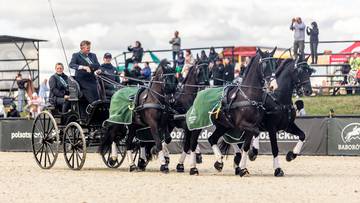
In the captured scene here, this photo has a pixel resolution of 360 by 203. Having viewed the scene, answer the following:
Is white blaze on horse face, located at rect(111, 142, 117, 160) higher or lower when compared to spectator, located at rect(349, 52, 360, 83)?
lower

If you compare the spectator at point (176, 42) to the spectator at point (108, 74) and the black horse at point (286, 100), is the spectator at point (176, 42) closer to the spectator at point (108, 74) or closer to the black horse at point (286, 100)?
the spectator at point (108, 74)

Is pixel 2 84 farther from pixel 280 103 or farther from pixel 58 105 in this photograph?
pixel 280 103

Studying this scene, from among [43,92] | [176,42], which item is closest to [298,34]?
[176,42]

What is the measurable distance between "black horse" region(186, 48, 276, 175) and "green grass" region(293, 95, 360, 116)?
12.3 m

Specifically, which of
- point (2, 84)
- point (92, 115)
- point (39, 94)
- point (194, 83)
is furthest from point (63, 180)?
point (2, 84)

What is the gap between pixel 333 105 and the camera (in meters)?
28.8

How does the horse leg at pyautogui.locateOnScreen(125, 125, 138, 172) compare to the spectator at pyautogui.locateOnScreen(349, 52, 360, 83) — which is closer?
the horse leg at pyautogui.locateOnScreen(125, 125, 138, 172)

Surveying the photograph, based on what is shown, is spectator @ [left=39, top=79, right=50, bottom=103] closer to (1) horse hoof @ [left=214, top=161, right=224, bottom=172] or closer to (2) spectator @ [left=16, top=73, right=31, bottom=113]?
(2) spectator @ [left=16, top=73, right=31, bottom=113]

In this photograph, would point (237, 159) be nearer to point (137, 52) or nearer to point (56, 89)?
point (56, 89)

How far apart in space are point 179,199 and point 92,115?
650cm

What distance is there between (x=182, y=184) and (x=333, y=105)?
15695 mm

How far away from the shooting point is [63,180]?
49.5ft

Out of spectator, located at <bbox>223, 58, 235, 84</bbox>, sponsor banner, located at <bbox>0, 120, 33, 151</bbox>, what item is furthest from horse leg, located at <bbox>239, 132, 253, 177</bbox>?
sponsor banner, located at <bbox>0, 120, 33, 151</bbox>

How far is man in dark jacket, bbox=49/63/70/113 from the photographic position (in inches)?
722
